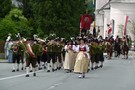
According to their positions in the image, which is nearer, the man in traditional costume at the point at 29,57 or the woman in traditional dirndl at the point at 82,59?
the man in traditional costume at the point at 29,57

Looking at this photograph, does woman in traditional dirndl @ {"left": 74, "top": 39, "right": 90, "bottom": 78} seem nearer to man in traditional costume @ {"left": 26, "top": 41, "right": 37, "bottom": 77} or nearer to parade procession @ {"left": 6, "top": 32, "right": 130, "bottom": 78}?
parade procession @ {"left": 6, "top": 32, "right": 130, "bottom": 78}

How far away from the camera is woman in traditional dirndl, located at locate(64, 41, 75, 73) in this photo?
30.2m

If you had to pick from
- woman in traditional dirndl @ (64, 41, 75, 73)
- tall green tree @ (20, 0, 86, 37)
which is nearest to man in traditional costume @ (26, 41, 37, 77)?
woman in traditional dirndl @ (64, 41, 75, 73)

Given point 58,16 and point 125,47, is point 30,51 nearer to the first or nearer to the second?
point 125,47

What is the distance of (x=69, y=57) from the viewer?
3066 cm

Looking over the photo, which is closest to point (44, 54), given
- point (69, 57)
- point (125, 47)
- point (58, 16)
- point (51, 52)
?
point (51, 52)

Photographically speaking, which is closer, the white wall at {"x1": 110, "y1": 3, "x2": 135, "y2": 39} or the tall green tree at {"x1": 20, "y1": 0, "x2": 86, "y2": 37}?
the tall green tree at {"x1": 20, "y1": 0, "x2": 86, "y2": 37}

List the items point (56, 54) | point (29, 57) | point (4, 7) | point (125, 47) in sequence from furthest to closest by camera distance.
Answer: point (4, 7), point (125, 47), point (56, 54), point (29, 57)

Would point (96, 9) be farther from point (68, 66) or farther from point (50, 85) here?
point (50, 85)

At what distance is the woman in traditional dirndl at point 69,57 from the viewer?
99.2 feet

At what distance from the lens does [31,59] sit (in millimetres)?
26047

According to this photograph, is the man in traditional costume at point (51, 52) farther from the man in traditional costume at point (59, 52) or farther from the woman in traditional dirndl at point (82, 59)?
the woman in traditional dirndl at point (82, 59)

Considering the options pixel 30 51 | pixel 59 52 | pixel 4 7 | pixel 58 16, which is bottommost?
pixel 59 52

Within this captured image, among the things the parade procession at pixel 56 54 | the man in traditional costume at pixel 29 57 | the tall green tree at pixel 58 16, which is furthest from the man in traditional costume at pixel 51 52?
the tall green tree at pixel 58 16
